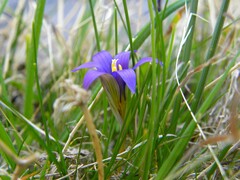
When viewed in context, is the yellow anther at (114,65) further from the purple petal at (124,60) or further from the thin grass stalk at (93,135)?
the thin grass stalk at (93,135)

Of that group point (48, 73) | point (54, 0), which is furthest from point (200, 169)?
point (54, 0)

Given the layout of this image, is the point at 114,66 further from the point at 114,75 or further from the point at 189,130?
the point at 189,130

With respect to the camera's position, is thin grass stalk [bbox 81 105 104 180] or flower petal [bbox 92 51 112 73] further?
flower petal [bbox 92 51 112 73]

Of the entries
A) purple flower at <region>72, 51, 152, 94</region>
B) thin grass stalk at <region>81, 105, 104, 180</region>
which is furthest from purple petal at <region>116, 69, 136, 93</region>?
thin grass stalk at <region>81, 105, 104, 180</region>

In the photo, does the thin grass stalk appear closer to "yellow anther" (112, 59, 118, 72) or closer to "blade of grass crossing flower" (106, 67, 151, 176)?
"blade of grass crossing flower" (106, 67, 151, 176)

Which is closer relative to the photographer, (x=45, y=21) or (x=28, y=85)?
(x=28, y=85)

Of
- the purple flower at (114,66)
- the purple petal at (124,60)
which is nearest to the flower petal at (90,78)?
the purple flower at (114,66)

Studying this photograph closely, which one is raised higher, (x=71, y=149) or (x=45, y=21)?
(x=45, y=21)

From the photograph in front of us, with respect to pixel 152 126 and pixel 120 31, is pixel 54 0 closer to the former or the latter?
pixel 120 31
